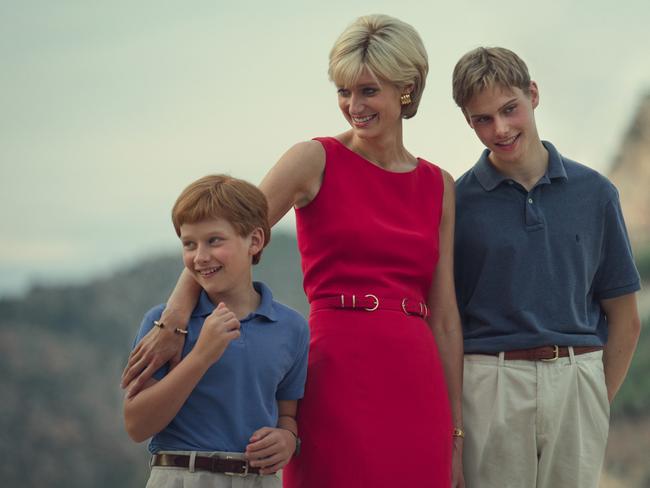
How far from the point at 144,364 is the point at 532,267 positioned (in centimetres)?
111

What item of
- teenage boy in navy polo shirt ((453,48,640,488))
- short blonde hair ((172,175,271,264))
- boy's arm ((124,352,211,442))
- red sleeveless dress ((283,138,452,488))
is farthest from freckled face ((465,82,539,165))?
boy's arm ((124,352,211,442))

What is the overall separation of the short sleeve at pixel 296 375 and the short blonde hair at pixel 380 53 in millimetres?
678

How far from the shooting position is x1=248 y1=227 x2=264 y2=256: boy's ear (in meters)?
2.46

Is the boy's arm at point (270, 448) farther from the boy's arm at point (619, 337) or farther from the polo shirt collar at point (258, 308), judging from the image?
the boy's arm at point (619, 337)

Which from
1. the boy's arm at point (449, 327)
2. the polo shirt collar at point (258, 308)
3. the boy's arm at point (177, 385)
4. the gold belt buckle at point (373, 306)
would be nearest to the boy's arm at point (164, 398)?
the boy's arm at point (177, 385)

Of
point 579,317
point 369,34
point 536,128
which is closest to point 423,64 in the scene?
point 369,34

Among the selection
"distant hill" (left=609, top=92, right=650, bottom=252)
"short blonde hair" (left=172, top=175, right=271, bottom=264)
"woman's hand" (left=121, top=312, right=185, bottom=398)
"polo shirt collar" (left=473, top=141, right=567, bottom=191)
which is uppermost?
"distant hill" (left=609, top=92, right=650, bottom=252)

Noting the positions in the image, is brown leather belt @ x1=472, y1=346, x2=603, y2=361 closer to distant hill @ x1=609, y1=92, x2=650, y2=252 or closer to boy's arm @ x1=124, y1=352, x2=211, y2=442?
boy's arm @ x1=124, y1=352, x2=211, y2=442

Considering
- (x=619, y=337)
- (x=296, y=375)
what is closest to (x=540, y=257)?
(x=619, y=337)

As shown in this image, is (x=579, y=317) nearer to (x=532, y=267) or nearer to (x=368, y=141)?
(x=532, y=267)

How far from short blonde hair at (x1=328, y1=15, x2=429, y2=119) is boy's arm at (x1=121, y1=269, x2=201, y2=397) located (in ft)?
2.55

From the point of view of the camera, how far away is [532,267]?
111 inches

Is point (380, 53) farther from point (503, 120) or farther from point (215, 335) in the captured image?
point (215, 335)

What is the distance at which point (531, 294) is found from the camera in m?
2.81
